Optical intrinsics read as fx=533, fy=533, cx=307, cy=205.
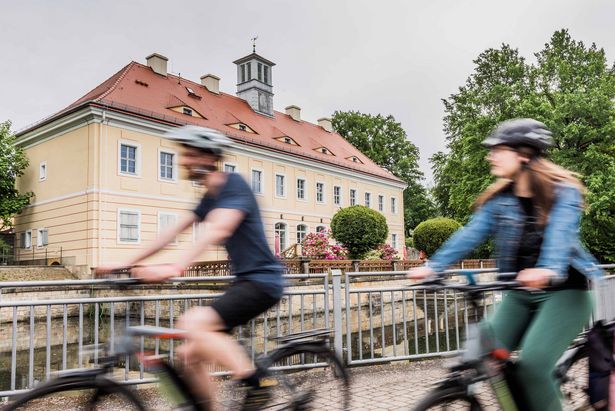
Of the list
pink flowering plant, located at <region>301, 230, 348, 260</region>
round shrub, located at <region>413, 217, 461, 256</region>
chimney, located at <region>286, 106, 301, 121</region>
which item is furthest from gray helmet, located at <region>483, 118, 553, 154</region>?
chimney, located at <region>286, 106, 301, 121</region>

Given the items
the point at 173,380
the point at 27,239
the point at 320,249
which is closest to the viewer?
the point at 173,380

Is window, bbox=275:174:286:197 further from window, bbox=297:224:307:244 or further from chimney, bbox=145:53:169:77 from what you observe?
chimney, bbox=145:53:169:77

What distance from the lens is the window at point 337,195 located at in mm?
39188

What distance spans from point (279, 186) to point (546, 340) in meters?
32.4

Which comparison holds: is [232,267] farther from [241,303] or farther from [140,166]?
[140,166]

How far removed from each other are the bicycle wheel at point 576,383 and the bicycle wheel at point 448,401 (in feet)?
3.19

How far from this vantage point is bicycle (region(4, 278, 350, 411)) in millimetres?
2354

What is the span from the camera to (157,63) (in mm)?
32719

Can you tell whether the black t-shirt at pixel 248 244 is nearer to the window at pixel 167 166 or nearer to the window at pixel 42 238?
the window at pixel 167 166

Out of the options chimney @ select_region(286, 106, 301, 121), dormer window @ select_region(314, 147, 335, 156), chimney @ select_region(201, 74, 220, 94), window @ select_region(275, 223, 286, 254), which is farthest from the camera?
chimney @ select_region(286, 106, 301, 121)

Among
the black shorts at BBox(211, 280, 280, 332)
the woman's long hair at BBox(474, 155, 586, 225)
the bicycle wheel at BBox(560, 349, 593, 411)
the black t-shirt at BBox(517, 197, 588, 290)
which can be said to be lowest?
the bicycle wheel at BBox(560, 349, 593, 411)

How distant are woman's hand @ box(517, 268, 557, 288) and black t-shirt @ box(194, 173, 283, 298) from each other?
117 centimetres

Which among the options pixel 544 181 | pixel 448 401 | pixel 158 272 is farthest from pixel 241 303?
pixel 544 181

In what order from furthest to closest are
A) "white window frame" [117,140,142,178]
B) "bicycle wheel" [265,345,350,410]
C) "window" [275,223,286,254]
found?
"window" [275,223,286,254], "white window frame" [117,140,142,178], "bicycle wheel" [265,345,350,410]
